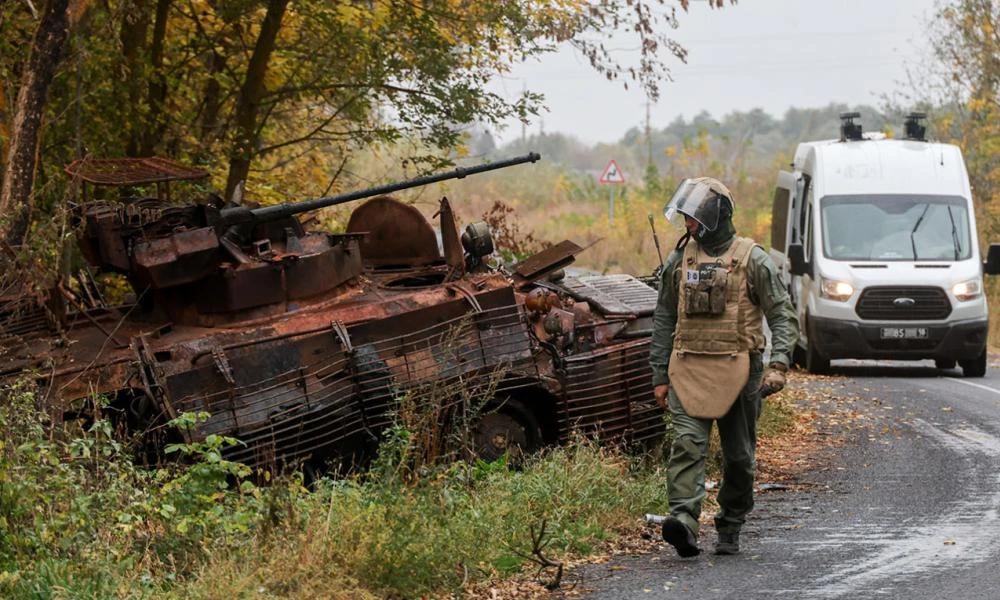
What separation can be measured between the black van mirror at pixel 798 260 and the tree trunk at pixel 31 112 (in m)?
11.2

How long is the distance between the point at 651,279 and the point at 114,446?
6.55 meters

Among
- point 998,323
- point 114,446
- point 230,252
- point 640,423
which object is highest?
point 230,252

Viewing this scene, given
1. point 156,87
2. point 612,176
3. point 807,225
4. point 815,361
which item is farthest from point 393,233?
point 612,176

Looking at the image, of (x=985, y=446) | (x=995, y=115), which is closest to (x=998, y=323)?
(x=995, y=115)

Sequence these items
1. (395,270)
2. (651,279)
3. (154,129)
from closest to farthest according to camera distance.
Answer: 1. (395,270)
2. (651,279)
3. (154,129)

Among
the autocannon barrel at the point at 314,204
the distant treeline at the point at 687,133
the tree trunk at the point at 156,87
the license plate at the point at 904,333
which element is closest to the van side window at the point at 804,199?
the license plate at the point at 904,333

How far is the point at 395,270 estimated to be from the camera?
44.1ft

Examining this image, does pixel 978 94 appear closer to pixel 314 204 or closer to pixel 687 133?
pixel 314 204

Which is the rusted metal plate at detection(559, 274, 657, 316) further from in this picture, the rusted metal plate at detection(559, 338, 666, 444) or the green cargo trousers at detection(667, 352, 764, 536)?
the green cargo trousers at detection(667, 352, 764, 536)

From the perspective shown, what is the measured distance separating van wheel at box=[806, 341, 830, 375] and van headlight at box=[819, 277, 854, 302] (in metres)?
0.76

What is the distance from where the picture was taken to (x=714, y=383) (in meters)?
9.11

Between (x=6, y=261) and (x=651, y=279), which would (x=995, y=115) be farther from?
(x=6, y=261)

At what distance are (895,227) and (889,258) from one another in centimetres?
43

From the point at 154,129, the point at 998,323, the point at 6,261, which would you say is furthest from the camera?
the point at 998,323
